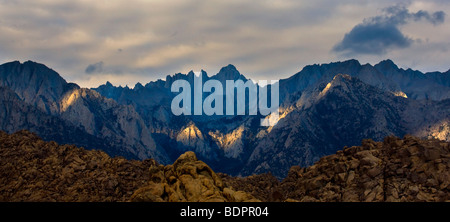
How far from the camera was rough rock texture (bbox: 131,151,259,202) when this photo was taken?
53656 mm

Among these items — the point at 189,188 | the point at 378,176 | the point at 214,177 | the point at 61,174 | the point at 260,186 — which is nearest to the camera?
the point at 189,188

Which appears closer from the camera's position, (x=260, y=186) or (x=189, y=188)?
(x=189, y=188)

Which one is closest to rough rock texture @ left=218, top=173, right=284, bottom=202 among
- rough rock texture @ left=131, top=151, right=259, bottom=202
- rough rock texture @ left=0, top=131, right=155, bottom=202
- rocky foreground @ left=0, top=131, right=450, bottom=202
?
rocky foreground @ left=0, top=131, right=450, bottom=202

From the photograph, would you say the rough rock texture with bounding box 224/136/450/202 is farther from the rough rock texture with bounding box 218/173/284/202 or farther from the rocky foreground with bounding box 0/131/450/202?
the rough rock texture with bounding box 218/173/284/202

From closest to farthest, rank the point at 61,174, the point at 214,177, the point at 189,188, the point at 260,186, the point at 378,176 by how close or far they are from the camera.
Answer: the point at 189,188
the point at 214,177
the point at 378,176
the point at 61,174
the point at 260,186

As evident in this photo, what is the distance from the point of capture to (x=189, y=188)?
189 feet

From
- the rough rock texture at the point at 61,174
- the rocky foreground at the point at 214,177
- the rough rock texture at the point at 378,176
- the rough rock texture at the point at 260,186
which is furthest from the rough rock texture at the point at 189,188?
the rough rock texture at the point at 378,176

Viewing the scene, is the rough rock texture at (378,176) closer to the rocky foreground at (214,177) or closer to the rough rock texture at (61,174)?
the rocky foreground at (214,177)

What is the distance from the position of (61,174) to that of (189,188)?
119 feet

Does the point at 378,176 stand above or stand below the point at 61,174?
above

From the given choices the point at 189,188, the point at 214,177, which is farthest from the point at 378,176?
the point at 189,188

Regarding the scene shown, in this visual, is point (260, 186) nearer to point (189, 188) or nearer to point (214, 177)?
point (214, 177)

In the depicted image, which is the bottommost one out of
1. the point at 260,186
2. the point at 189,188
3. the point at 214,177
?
the point at 260,186
